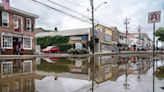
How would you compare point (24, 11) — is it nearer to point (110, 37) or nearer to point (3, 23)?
point (3, 23)

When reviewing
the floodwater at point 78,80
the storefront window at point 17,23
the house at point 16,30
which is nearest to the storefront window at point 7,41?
the house at point 16,30

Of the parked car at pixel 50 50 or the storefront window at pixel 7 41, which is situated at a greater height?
the storefront window at pixel 7 41

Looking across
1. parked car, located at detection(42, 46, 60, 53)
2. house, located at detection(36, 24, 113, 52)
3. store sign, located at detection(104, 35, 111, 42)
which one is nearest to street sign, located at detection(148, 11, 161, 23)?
house, located at detection(36, 24, 113, 52)

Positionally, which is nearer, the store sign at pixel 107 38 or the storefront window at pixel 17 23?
the storefront window at pixel 17 23

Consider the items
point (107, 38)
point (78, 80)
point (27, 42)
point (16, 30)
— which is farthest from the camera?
point (107, 38)

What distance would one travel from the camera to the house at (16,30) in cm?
3177

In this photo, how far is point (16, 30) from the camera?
3438 cm

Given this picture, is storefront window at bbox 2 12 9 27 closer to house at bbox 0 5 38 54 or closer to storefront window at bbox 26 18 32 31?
house at bbox 0 5 38 54

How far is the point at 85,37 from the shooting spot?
2167 inches

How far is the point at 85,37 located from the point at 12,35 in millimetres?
24227

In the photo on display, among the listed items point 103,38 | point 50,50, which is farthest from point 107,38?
point 50,50

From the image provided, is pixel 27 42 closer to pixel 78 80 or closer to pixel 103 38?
pixel 78 80

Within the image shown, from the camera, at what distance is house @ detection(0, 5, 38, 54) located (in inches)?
1251

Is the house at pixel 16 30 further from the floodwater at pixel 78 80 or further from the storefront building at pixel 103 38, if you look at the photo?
the storefront building at pixel 103 38
